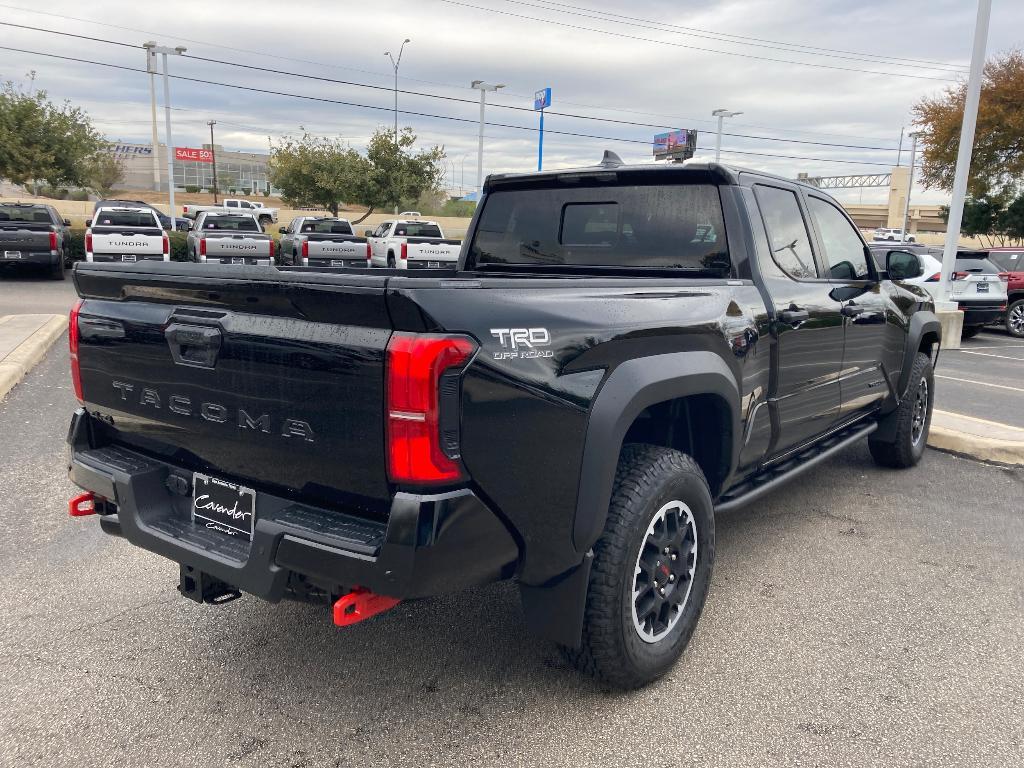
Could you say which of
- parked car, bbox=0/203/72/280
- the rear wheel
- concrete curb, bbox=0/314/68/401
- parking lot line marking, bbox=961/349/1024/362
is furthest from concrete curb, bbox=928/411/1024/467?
parked car, bbox=0/203/72/280

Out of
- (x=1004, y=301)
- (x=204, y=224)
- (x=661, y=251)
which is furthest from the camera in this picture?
(x=204, y=224)

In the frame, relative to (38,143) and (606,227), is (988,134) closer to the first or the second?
(606,227)

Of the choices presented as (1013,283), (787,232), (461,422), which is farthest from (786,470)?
(1013,283)

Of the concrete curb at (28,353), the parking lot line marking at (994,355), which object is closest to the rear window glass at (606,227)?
the concrete curb at (28,353)

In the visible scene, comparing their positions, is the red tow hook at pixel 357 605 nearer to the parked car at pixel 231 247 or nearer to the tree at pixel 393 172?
the parked car at pixel 231 247

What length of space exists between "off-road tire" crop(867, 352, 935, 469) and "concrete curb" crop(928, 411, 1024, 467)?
507mm

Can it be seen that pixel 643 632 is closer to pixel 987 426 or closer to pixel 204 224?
pixel 987 426

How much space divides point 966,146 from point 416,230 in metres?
14.5

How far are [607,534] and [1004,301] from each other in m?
14.8

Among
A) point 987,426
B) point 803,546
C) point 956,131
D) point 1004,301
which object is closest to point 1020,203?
point 956,131

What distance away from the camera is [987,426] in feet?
22.2

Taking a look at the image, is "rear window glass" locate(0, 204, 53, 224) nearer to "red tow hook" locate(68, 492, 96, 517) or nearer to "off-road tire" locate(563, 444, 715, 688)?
"red tow hook" locate(68, 492, 96, 517)

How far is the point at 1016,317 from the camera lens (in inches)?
617

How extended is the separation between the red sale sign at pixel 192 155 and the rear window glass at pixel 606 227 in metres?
107
